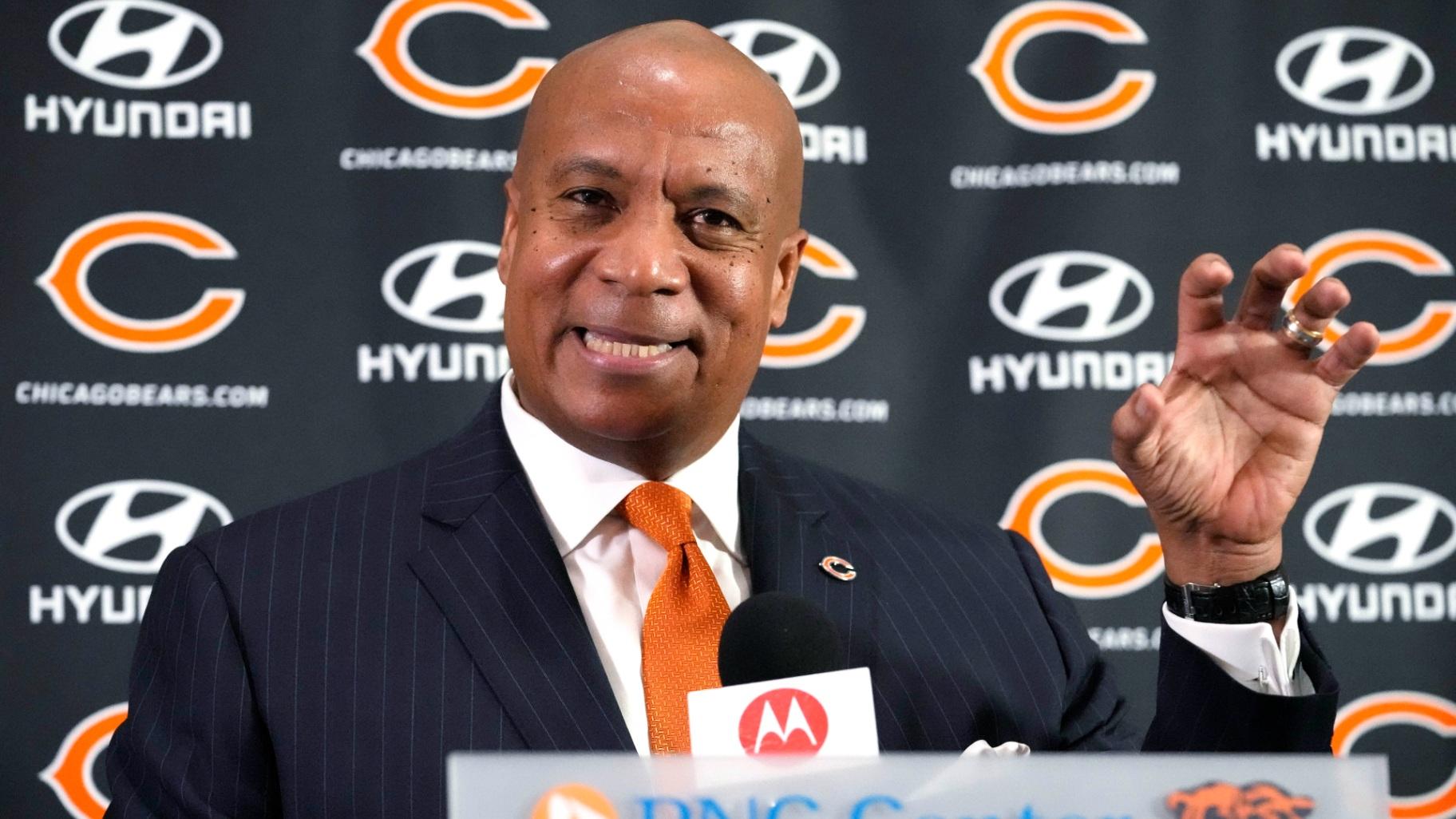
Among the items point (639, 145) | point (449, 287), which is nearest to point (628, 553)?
point (639, 145)

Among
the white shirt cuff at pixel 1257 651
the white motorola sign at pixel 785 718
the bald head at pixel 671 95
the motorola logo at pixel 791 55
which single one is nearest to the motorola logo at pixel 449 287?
the motorola logo at pixel 791 55

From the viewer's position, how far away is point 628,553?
1755mm

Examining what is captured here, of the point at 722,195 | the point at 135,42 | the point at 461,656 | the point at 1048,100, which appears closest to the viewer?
the point at 461,656

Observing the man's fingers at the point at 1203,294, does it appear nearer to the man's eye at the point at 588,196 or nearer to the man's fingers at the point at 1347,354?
the man's fingers at the point at 1347,354

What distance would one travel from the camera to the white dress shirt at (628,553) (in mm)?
1600

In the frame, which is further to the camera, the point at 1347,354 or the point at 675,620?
the point at 675,620

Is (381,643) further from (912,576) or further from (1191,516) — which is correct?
(1191,516)

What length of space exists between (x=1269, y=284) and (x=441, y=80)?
1.77 meters

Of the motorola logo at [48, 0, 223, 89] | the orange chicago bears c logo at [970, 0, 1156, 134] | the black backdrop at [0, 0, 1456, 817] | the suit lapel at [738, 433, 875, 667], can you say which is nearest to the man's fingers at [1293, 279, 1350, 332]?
the suit lapel at [738, 433, 875, 667]

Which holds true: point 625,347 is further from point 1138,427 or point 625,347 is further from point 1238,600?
point 1238,600

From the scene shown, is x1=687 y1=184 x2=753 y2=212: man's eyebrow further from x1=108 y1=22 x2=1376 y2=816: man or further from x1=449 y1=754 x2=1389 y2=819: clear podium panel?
x1=449 y1=754 x2=1389 y2=819: clear podium panel

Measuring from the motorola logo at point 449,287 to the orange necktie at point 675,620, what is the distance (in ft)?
3.63

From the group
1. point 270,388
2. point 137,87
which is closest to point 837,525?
point 270,388

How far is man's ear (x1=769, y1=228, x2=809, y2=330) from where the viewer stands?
1929mm
